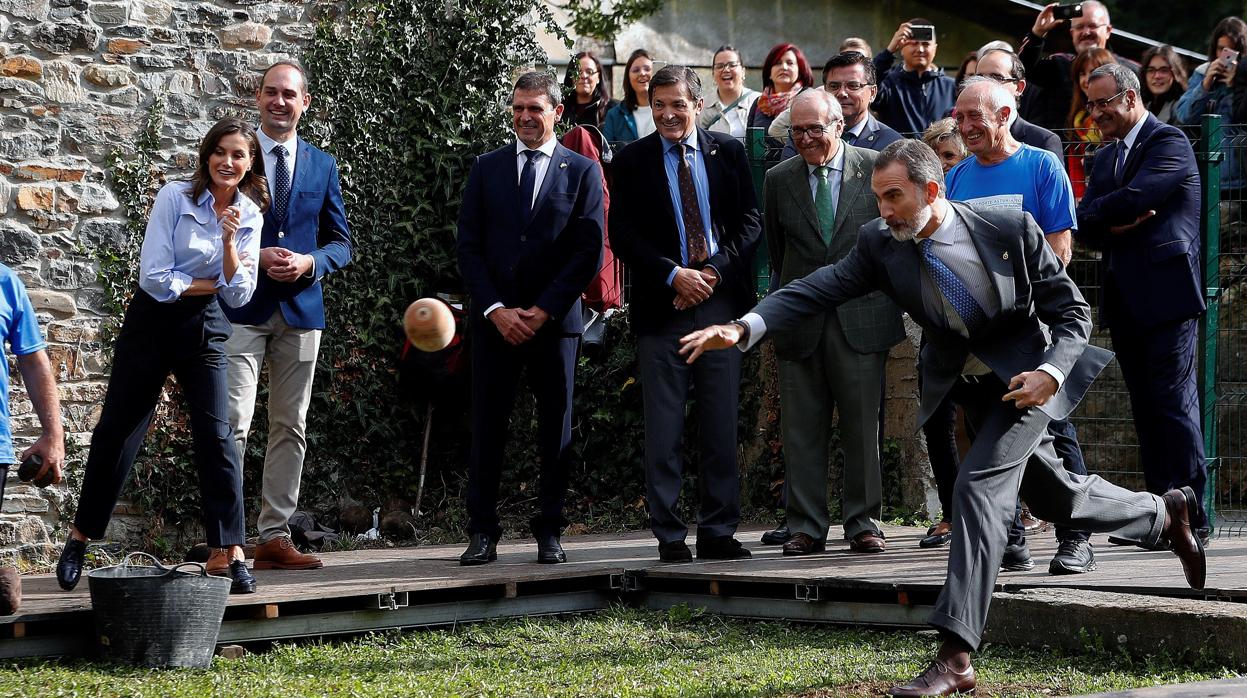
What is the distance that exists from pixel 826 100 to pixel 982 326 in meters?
1.99

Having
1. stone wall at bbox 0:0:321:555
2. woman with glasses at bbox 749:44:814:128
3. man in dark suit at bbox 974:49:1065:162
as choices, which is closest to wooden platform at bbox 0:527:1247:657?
stone wall at bbox 0:0:321:555

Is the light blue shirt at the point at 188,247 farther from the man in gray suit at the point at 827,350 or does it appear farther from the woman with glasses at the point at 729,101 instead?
the woman with glasses at the point at 729,101

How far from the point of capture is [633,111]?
30.1ft

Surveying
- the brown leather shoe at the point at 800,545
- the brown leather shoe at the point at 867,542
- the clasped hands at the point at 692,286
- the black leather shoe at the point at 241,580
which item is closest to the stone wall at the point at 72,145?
the black leather shoe at the point at 241,580

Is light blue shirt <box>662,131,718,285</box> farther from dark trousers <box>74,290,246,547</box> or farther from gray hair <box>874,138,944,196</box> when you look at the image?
dark trousers <box>74,290,246,547</box>

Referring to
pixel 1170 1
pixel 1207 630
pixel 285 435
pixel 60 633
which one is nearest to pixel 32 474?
pixel 60 633

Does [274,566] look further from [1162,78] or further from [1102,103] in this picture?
[1162,78]

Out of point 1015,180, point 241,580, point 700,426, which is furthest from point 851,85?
point 241,580

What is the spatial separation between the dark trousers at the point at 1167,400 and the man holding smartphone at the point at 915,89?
2103 mm

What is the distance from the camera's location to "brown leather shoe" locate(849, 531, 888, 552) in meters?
6.92

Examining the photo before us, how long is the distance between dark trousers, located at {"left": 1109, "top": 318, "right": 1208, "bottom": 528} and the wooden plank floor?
381 millimetres

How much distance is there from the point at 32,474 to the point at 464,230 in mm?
2348

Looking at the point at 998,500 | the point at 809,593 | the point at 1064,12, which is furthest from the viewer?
the point at 1064,12

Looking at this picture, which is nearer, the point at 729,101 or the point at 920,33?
the point at 920,33
